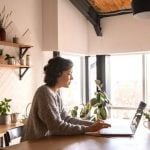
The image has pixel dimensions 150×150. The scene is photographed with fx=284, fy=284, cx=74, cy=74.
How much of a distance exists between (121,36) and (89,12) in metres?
0.66

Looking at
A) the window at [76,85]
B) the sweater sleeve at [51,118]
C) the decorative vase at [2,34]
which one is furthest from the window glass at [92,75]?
the sweater sleeve at [51,118]

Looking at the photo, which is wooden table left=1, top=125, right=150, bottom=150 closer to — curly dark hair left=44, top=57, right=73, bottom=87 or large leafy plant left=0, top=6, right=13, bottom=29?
curly dark hair left=44, top=57, right=73, bottom=87

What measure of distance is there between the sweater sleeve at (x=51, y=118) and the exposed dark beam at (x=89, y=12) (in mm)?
2725

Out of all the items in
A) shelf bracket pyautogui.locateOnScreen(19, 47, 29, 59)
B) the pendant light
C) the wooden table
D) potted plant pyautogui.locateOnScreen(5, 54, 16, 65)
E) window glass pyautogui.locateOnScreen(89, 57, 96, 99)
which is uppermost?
the pendant light

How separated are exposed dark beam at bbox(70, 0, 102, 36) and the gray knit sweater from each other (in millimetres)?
2669

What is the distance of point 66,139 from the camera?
6.53 feet

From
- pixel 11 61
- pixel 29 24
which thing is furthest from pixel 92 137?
pixel 29 24

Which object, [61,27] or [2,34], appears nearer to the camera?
[2,34]

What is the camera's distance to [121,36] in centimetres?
468

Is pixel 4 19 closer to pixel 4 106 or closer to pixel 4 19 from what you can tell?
pixel 4 19

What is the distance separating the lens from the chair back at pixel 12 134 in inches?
86.4

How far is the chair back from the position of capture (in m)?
2.20

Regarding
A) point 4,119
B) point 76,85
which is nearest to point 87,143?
point 4,119

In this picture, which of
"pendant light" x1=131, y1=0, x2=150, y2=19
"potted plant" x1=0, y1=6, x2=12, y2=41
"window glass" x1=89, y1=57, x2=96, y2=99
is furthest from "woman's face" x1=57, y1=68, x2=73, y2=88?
"window glass" x1=89, y1=57, x2=96, y2=99
